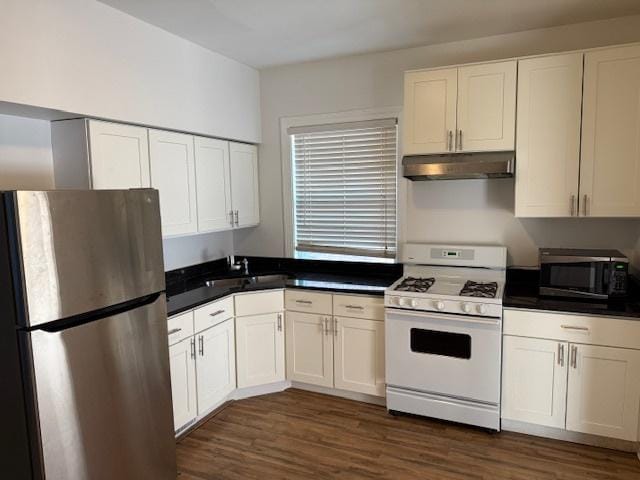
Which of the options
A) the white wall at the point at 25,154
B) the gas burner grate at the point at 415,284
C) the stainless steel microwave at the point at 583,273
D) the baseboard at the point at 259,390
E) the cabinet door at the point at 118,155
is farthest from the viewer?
the baseboard at the point at 259,390

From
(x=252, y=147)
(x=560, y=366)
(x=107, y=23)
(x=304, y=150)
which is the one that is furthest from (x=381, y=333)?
(x=107, y=23)

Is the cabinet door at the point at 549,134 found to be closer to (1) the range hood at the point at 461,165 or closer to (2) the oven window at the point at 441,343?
(1) the range hood at the point at 461,165

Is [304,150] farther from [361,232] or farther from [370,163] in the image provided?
[361,232]

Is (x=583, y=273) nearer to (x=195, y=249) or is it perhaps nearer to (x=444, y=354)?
(x=444, y=354)

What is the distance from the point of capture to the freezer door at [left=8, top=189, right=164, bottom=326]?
164 centimetres

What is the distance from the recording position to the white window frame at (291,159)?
3.53 meters

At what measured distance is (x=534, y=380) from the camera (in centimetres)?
273

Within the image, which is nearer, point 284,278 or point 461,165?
point 461,165

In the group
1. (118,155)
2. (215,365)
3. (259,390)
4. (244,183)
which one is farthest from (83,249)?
(244,183)

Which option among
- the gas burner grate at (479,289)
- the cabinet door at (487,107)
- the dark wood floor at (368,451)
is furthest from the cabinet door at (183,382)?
the cabinet door at (487,107)

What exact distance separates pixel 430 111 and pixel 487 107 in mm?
366

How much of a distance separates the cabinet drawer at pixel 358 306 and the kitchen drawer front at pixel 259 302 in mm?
445

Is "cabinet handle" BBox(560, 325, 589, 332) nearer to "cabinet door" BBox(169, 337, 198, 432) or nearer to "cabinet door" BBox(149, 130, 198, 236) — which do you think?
"cabinet door" BBox(169, 337, 198, 432)

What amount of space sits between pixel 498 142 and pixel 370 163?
1.05m
